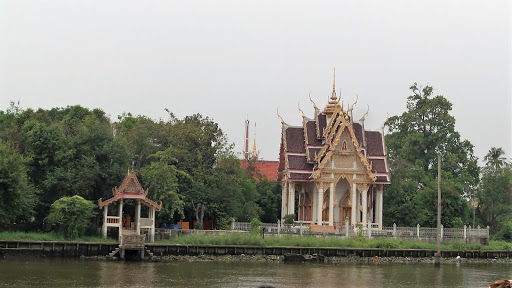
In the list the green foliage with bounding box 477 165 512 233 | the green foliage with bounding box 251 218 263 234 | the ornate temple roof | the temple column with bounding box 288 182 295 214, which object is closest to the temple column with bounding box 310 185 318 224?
→ the temple column with bounding box 288 182 295 214

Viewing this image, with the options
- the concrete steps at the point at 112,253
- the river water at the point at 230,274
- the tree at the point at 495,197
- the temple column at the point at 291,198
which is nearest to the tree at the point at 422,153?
the tree at the point at 495,197

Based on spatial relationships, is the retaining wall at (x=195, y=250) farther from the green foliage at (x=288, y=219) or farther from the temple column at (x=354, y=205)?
the temple column at (x=354, y=205)

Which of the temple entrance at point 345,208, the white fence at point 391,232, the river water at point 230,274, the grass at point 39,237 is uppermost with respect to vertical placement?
the temple entrance at point 345,208

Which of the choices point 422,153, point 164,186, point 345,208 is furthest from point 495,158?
point 164,186

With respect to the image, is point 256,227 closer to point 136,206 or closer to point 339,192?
point 136,206

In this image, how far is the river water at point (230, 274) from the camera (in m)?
31.6

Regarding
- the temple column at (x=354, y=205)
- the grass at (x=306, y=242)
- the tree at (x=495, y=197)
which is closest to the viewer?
the grass at (x=306, y=242)

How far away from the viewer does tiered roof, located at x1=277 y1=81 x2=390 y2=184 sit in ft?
186

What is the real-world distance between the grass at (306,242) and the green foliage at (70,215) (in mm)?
4470

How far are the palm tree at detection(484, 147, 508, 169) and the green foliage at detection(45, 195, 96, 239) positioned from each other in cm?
4064

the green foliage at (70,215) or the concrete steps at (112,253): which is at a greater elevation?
the green foliage at (70,215)

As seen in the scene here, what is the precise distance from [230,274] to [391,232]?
1864cm

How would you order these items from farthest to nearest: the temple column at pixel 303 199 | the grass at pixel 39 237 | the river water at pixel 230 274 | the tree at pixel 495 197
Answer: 1. the tree at pixel 495 197
2. the temple column at pixel 303 199
3. the grass at pixel 39 237
4. the river water at pixel 230 274

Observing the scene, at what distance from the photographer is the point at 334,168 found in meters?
56.7
